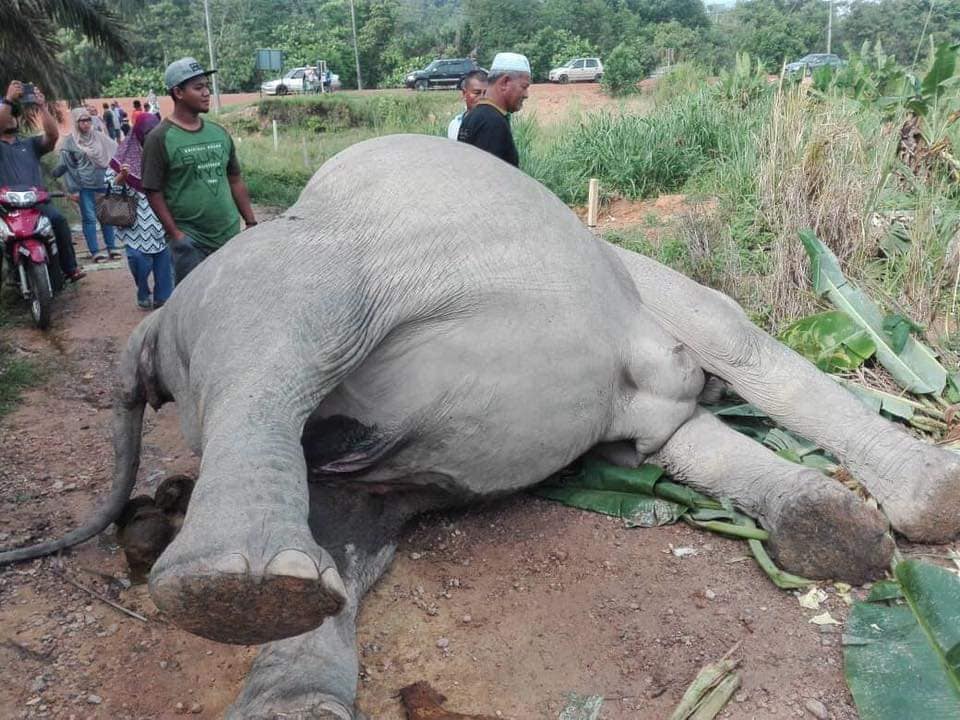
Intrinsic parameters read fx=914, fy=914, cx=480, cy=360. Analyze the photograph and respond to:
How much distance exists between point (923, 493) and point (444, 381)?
64.1 inches

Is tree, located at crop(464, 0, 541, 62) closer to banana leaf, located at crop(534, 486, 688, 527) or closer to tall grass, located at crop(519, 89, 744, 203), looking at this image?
tall grass, located at crop(519, 89, 744, 203)

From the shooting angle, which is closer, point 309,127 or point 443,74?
point 309,127

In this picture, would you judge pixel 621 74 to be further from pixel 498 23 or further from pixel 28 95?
pixel 28 95

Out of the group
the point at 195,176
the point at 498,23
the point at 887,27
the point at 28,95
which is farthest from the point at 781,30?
the point at 195,176

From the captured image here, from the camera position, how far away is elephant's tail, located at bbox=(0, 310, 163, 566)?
3.07 m

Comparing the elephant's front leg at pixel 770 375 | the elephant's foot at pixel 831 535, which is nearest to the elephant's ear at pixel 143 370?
the elephant's front leg at pixel 770 375

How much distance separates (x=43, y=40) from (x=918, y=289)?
10.3m

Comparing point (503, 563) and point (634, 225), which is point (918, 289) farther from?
point (634, 225)

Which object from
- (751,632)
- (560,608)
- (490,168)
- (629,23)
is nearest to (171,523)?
(560,608)

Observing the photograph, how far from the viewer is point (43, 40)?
10.9m

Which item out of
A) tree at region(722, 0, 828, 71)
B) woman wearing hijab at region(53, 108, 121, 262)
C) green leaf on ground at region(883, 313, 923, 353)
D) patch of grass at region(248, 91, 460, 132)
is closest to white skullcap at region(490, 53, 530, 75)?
green leaf on ground at region(883, 313, 923, 353)

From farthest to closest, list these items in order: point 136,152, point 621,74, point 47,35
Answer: point 621,74, point 47,35, point 136,152

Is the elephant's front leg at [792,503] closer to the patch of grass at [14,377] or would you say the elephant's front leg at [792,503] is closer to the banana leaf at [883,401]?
the banana leaf at [883,401]

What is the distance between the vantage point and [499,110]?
204 inches
